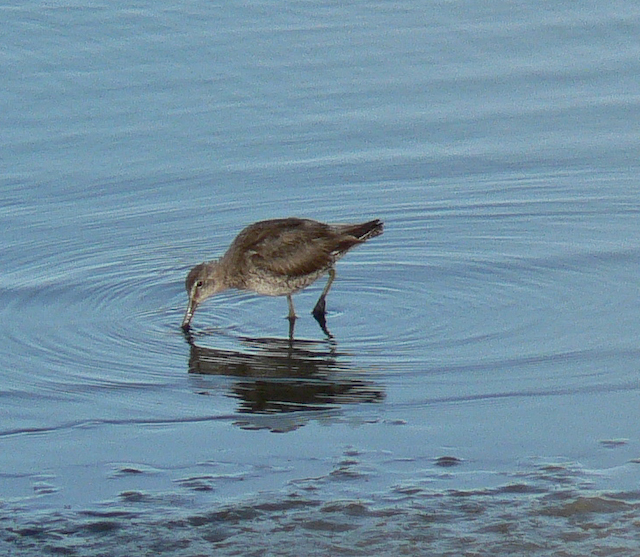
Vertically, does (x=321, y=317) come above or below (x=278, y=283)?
below

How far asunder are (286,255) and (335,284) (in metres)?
Answer: 0.40

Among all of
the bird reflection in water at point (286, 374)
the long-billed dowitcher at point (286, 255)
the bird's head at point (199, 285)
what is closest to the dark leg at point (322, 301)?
the long-billed dowitcher at point (286, 255)

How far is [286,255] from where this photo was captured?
359 inches

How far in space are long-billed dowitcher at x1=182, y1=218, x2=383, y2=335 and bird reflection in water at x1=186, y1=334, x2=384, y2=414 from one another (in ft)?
2.32

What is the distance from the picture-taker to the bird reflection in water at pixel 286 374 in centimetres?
726

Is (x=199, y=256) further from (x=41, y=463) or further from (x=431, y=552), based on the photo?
(x=431, y=552)

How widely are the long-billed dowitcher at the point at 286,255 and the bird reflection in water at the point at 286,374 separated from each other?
0.71 m

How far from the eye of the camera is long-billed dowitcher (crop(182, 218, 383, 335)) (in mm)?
9016

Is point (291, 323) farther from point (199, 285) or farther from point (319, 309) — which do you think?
point (199, 285)

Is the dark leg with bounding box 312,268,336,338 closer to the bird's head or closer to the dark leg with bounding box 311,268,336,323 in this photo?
the dark leg with bounding box 311,268,336,323

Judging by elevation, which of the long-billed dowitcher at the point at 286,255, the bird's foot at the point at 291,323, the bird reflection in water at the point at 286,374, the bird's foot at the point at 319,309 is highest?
the long-billed dowitcher at the point at 286,255

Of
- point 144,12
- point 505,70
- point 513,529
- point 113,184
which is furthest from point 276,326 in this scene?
point 144,12

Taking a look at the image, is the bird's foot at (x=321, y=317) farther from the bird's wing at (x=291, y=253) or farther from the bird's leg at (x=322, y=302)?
the bird's wing at (x=291, y=253)

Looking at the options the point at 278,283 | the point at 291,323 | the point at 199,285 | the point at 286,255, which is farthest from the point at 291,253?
the point at 199,285
